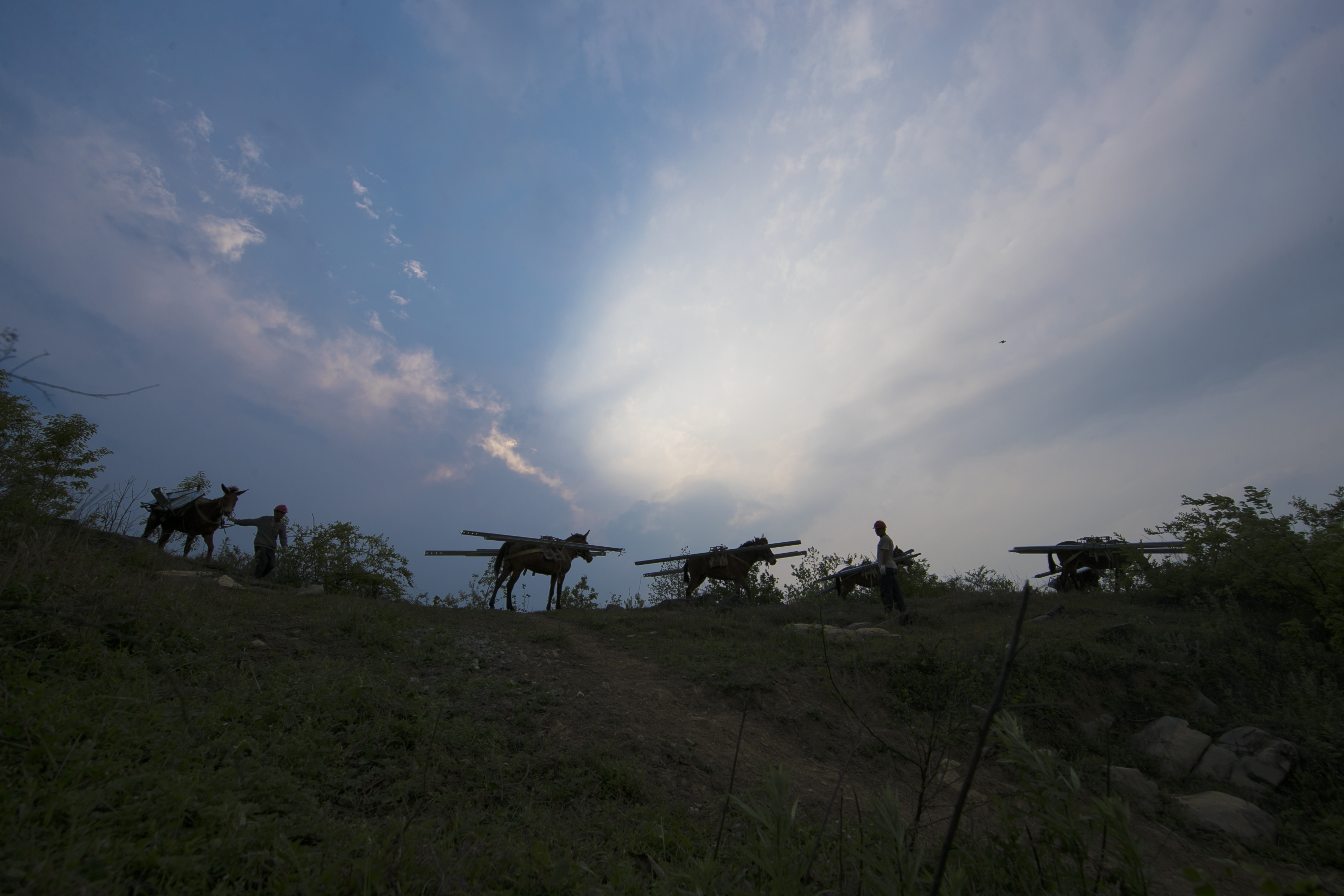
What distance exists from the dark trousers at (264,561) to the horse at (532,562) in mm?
5189

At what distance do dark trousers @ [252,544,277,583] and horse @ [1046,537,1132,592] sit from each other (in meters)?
19.3

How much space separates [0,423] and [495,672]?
1136 centimetres

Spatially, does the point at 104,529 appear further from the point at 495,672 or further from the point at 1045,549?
the point at 1045,549

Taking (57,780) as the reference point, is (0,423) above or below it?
above

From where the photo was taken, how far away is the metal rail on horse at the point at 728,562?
56.9ft

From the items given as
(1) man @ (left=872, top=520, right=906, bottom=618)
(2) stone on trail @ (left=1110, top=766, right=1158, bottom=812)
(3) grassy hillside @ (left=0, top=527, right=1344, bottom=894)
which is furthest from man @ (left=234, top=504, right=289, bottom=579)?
(2) stone on trail @ (left=1110, top=766, right=1158, bottom=812)

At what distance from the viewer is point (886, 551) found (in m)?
12.2

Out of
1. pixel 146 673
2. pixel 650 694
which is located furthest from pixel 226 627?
pixel 650 694

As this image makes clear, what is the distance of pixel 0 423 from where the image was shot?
1034 centimetres

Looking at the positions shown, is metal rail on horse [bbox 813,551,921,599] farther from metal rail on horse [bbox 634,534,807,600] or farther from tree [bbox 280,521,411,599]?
tree [bbox 280,521,411,599]

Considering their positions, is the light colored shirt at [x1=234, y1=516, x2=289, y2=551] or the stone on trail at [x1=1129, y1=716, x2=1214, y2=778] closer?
the stone on trail at [x1=1129, y1=716, x2=1214, y2=778]

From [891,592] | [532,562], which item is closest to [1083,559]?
[891,592]

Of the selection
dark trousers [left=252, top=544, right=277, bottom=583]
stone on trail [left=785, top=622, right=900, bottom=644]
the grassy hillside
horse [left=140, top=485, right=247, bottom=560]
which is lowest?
the grassy hillside

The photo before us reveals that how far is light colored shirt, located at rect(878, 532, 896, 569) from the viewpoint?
1220 centimetres
